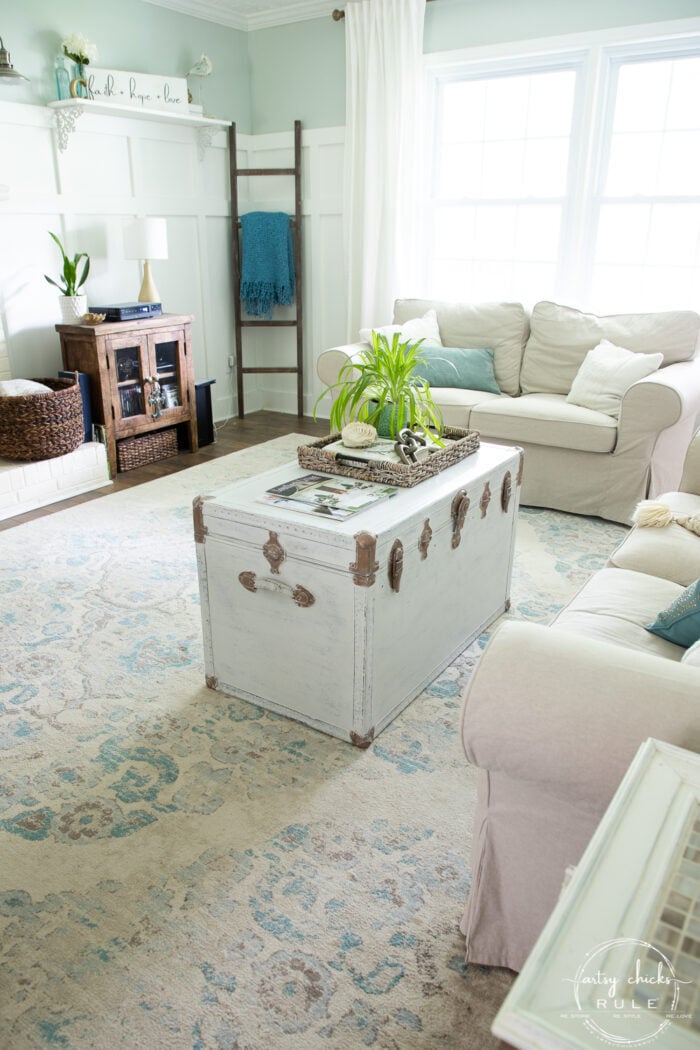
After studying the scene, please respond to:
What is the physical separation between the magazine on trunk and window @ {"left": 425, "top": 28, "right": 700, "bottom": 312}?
8.51 feet

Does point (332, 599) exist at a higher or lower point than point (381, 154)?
lower

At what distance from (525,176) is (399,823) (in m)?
3.95

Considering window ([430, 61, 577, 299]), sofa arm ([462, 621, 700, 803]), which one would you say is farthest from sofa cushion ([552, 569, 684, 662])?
window ([430, 61, 577, 299])

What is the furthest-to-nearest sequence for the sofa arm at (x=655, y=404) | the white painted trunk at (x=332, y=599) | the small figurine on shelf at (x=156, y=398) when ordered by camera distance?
1. the small figurine on shelf at (x=156, y=398)
2. the sofa arm at (x=655, y=404)
3. the white painted trunk at (x=332, y=599)

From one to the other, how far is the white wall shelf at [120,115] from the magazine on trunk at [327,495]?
2.85 metres

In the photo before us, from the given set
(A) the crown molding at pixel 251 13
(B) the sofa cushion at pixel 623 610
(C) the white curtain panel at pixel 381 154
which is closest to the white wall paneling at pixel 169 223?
(C) the white curtain panel at pixel 381 154

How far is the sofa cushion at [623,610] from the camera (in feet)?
5.41

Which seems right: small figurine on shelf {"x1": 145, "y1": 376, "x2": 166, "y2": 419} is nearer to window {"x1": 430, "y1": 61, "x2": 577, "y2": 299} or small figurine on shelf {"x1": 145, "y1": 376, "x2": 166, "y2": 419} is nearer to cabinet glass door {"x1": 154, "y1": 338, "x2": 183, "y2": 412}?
cabinet glass door {"x1": 154, "y1": 338, "x2": 183, "y2": 412}

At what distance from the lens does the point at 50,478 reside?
12.5 ft

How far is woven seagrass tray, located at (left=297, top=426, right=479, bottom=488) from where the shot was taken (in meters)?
2.19

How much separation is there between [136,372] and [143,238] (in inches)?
28.4

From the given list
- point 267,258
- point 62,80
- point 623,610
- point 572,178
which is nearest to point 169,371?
point 267,258

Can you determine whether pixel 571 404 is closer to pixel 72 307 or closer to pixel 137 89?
pixel 72 307

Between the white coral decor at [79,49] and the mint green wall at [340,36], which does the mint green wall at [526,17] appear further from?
the white coral decor at [79,49]
